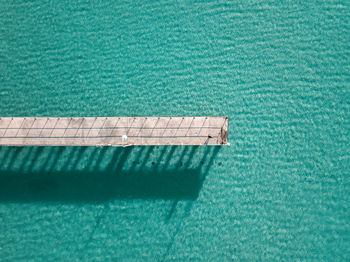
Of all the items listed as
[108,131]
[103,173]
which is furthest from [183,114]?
[103,173]

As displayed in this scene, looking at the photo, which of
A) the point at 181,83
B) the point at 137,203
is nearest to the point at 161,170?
the point at 137,203

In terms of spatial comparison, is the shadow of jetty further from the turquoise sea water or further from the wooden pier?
the wooden pier

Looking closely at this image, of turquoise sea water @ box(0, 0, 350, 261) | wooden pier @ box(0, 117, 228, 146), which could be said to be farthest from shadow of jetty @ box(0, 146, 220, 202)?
wooden pier @ box(0, 117, 228, 146)

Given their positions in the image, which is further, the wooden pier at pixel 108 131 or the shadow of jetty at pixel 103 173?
the shadow of jetty at pixel 103 173

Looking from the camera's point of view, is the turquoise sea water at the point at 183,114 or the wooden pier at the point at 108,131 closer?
the wooden pier at the point at 108,131

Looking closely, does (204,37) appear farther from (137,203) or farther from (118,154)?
(137,203)

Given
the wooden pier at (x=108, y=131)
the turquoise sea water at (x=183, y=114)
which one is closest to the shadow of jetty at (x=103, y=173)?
the turquoise sea water at (x=183, y=114)

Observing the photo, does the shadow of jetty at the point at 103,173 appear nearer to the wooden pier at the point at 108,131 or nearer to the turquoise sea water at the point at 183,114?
the turquoise sea water at the point at 183,114
